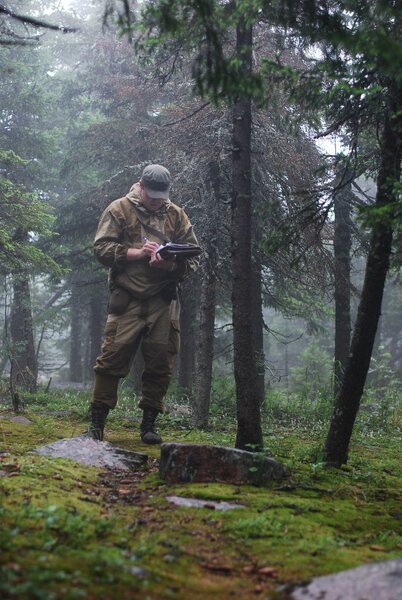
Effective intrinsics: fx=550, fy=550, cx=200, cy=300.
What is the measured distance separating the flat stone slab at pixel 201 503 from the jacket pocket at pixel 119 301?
2.89m

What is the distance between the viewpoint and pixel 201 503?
3904mm

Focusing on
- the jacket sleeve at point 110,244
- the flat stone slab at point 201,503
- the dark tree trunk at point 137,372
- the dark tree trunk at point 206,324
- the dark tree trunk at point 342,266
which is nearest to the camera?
the flat stone slab at point 201,503

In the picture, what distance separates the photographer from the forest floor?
2473 mm

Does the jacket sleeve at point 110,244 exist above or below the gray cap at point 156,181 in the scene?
below

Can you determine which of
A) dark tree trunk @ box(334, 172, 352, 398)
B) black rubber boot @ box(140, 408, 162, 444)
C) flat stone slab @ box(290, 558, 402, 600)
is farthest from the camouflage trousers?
dark tree trunk @ box(334, 172, 352, 398)

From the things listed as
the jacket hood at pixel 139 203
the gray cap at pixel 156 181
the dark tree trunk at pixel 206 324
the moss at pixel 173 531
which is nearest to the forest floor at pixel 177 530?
the moss at pixel 173 531

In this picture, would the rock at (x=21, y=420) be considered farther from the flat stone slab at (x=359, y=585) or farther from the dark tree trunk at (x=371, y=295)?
the flat stone slab at (x=359, y=585)

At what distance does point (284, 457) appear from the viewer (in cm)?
584

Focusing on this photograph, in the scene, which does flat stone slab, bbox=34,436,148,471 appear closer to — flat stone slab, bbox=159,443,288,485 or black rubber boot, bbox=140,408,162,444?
flat stone slab, bbox=159,443,288,485

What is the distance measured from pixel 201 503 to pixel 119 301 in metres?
3.13

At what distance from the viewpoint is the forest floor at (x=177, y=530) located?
2.47m

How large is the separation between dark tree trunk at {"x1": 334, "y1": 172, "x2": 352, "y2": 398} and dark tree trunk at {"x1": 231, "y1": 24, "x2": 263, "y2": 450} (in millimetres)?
6389

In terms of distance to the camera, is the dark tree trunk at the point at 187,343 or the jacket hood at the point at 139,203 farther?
the dark tree trunk at the point at 187,343

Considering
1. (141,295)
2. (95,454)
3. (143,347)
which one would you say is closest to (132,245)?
(141,295)
